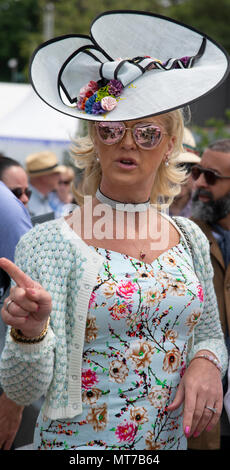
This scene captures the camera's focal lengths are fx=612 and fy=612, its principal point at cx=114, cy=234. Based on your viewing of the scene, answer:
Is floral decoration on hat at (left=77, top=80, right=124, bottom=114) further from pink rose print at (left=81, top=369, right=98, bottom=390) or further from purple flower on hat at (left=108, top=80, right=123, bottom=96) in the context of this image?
pink rose print at (left=81, top=369, right=98, bottom=390)

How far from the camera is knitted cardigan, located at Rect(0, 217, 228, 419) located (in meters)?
1.83

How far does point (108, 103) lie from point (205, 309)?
2.80ft

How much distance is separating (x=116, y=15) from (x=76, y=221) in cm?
79

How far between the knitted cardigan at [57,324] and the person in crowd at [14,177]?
220 centimetres

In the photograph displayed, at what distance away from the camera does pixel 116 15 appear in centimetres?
225

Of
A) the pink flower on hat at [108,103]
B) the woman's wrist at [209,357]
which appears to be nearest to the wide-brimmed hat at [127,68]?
the pink flower on hat at [108,103]

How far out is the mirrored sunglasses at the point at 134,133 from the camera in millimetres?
Result: 2086

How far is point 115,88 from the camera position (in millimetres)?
2150

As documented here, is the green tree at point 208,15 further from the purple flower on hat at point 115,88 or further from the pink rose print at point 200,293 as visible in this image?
the pink rose print at point 200,293

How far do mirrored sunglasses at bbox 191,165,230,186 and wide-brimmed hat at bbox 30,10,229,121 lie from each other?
5.46 feet

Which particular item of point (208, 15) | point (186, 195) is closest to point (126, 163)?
point (186, 195)

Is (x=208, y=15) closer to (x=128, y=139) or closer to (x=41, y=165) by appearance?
(x=41, y=165)
